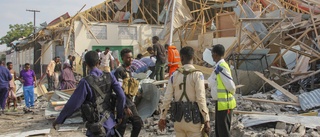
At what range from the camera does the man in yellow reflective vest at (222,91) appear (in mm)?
4219

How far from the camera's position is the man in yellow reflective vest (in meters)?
4.22

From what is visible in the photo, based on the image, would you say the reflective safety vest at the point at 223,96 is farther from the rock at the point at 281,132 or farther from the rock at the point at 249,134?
the rock at the point at 281,132

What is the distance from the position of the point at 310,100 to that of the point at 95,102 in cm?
540

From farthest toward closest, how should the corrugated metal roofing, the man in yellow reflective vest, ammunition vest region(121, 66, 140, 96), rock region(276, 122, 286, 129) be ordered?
the corrugated metal roofing
rock region(276, 122, 286, 129)
ammunition vest region(121, 66, 140, 96)
the man in yellow reflective vest

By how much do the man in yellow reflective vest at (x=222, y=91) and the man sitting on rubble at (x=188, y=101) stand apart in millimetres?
547

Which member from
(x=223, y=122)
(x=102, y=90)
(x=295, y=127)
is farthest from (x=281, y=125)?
(x=102, y=90)

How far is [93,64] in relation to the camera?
3.94 meters

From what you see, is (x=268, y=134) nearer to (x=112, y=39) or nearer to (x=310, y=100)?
(x=310, y=100)

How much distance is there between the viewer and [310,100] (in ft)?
24.1

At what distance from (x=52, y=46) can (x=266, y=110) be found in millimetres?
15428

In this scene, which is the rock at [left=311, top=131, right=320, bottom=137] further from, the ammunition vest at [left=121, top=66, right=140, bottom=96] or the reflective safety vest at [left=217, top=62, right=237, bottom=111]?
the ammunition vest at [left=121, top=66, right=140, bottom=96]

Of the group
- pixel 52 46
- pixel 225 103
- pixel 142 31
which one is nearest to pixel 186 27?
pixel 142 31

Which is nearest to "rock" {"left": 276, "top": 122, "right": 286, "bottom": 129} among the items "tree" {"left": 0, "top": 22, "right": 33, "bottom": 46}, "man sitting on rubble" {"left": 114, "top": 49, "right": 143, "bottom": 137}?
"man sitting on rubble" {"left": 114, "top": 49, "right": 143, "bottom": 137}

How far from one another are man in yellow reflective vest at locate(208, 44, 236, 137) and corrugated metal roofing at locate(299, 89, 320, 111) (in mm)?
3656
